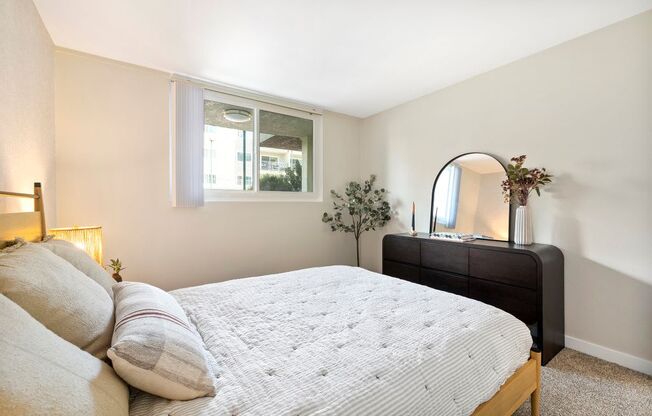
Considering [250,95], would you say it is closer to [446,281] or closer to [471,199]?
[471,199]

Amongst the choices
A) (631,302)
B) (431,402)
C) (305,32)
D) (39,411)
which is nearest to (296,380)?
(431,402)

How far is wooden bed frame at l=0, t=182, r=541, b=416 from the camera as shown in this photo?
3.97 feet

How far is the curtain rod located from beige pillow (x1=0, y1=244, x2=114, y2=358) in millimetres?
2267

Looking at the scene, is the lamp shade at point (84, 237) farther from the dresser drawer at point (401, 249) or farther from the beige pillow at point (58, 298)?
the dresser drawer at point (401, 249)

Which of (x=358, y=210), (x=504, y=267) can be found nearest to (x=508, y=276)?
(x=504, y=267)

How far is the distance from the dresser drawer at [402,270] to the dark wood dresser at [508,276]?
0.02 m

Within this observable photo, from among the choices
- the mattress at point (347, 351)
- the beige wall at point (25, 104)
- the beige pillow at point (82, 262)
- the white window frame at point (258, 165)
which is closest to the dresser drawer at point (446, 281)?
the mattress at point (347, 351)

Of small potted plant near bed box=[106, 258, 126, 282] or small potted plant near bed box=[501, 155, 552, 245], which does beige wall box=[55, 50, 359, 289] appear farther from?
small potted plant near bed box=[501, 155, 552, 245]

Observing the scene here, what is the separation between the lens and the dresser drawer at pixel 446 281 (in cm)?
257

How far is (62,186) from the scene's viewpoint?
7.69 feet

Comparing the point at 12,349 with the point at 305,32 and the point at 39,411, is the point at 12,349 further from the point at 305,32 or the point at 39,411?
the point at 305,32

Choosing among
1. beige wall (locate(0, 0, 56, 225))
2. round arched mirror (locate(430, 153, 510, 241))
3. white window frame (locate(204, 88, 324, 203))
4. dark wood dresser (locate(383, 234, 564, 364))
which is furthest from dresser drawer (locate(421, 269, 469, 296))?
beige wall (locate(0, 0, 56, 225))

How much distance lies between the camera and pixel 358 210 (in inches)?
151

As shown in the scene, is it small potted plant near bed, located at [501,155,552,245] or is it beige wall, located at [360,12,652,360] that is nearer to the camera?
beige wall, located at [360,12,652,360]
